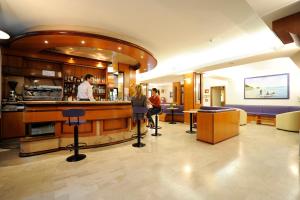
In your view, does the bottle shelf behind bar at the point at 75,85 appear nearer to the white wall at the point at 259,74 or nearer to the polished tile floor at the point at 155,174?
the polished tile floor at the point at 155,174

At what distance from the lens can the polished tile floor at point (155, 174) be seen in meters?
1.96

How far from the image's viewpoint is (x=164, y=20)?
11.2 ft

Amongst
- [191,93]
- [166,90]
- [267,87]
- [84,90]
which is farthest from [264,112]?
[166,90]

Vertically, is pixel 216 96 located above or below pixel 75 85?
below

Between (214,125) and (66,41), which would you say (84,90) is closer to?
(66,41)

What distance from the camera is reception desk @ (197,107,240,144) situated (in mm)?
4219

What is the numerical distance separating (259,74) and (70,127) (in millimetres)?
10358

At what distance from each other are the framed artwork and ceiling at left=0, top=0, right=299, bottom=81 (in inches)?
189

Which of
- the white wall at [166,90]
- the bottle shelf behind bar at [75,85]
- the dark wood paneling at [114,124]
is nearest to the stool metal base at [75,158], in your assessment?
the dark wood paneling at [114,124]

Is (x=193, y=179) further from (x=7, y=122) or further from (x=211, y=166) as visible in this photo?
(x=7, y=122)

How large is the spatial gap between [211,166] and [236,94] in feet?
28.9

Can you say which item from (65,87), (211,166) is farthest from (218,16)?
(65,87)

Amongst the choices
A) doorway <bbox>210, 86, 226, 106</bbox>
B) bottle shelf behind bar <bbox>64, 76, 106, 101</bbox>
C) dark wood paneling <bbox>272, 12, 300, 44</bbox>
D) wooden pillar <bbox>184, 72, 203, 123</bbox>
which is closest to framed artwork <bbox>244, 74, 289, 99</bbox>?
doorway <bbox>210, 86, 226, 106</bbox>

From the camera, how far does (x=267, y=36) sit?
4160 millimetres
